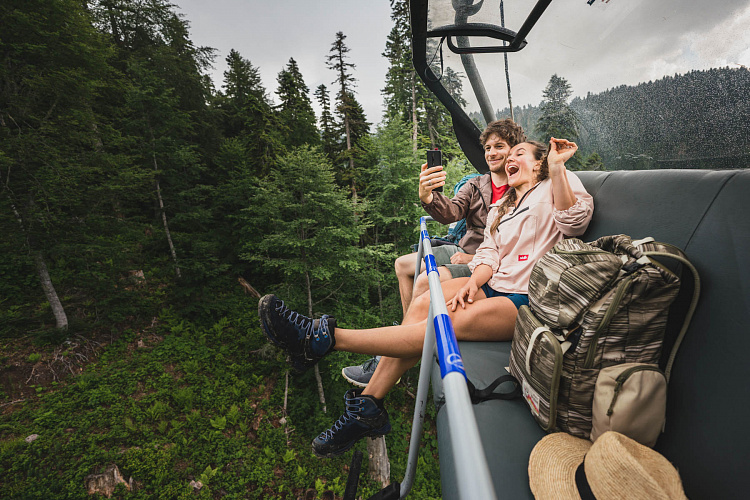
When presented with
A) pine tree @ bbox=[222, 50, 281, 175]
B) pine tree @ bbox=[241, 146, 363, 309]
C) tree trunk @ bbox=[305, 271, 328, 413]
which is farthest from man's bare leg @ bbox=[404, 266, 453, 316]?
pine tree @ bbox=[222, 50, 281, 175]

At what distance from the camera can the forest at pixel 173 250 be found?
16.8ft

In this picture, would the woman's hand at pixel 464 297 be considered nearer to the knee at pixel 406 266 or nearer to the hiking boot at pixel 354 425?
the hiking boot at pixel 354 425

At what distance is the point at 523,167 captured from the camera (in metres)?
2.08

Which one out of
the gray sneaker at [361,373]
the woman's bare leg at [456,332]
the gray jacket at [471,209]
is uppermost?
the gray jacket at [471,209]

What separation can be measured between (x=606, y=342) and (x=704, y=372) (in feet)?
0.87

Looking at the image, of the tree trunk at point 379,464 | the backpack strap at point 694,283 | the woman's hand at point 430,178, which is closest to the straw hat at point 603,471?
the backpack strap at point 694,283

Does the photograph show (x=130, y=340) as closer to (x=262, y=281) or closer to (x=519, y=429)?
(x=262, y=281)

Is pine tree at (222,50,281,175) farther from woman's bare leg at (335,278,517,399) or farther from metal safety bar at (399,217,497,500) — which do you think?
metal safety bar at (399,217,497,500)

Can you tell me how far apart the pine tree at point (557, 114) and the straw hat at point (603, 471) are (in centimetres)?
236

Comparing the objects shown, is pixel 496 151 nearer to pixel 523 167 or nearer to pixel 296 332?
pixel 523 167

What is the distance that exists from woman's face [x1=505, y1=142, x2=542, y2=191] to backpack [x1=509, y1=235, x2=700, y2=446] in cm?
107

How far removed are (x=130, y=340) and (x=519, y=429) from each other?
10799 millimetres

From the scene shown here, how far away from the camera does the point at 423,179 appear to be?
238cm

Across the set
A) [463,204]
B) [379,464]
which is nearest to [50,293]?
[379,464]
